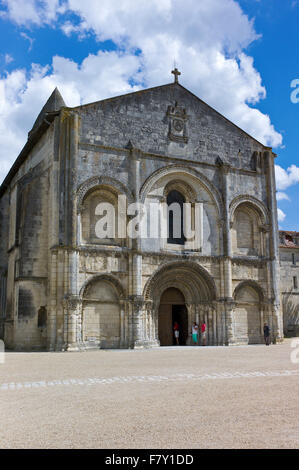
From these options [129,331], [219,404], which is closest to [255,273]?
[129,331]

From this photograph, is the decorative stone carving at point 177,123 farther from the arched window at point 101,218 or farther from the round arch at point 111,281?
the round arch at point 111,281

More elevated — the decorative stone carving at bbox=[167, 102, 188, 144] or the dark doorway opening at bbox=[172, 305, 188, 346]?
the decorative stone carving at bbox=[167, 102, 188, 144]

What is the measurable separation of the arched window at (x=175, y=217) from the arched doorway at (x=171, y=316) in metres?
2.73

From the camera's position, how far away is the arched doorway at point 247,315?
87.0 ft

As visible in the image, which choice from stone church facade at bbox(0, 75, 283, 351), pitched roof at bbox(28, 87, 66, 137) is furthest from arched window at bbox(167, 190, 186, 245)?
pitched roof at bbox(28, 87, 66, 137)

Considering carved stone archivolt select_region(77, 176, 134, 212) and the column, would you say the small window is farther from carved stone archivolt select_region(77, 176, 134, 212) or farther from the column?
the column

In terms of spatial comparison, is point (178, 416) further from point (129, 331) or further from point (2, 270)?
point (2, 270)

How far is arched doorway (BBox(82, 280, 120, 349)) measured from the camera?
74.4 feet

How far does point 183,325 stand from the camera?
26766mm

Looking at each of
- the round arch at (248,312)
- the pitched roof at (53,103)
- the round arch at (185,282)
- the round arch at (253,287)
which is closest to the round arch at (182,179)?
the round arch at (185,282)

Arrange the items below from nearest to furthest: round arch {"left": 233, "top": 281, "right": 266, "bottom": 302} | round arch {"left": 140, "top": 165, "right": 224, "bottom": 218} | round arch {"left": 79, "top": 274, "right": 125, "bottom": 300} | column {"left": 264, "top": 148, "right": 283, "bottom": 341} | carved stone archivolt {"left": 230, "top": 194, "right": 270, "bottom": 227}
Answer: round arch {"left": 79, "top": 274, "right": 125, "bottom": 300}
round arch {"left": 140, "top": 165, "right": 224, "bottom": 218}
round arch {"left": 233, "top": 281, "right": 266, "bottom": 302}
column {"left": 264, "top": 148, "right": 283, "bottom": 341}
carved stone archivolt {"left": 230, "top": 194, "right": 270, "bottom": 227}

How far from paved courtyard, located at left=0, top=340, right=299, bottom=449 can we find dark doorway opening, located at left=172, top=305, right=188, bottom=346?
13.4 meters

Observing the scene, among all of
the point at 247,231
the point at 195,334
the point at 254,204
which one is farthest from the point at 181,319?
the point at 254,204

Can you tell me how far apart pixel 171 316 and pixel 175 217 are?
523 centimetres
